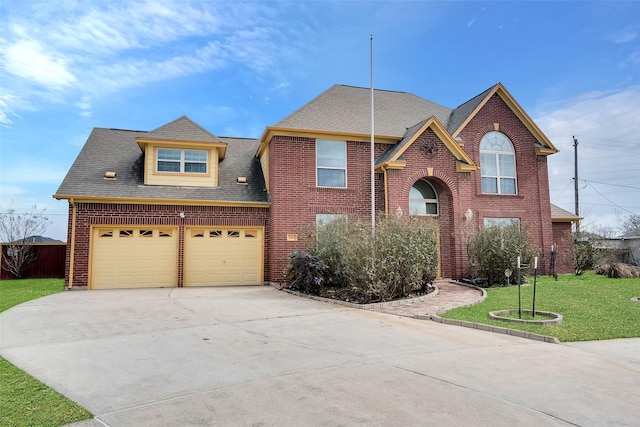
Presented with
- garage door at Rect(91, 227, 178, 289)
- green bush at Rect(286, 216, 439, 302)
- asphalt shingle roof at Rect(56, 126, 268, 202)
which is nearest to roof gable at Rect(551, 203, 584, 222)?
green bush at Rect(286, 216, 439, 302)

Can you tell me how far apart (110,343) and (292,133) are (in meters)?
10.7

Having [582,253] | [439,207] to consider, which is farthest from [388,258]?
[582,253]

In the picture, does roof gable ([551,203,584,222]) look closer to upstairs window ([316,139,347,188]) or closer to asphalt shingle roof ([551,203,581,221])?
asphalt shingle roof ([551,203,581,221])

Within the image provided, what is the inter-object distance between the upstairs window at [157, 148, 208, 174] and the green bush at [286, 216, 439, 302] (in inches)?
297

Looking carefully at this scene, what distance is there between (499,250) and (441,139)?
510cm

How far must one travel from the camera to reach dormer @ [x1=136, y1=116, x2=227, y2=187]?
16.0 metres

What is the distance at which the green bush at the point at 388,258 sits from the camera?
Result: 10742 mm

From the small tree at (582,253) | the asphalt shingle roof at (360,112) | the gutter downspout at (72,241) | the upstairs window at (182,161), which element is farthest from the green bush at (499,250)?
the gutter downspout at (72,241)

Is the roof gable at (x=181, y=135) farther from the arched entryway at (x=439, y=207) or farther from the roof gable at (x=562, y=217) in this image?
the roof gable at (x=562, y=217)

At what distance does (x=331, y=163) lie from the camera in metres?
16.2

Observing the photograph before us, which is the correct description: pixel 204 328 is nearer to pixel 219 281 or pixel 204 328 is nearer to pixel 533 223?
pixel 219 281

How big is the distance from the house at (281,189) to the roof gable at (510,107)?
0.20ft

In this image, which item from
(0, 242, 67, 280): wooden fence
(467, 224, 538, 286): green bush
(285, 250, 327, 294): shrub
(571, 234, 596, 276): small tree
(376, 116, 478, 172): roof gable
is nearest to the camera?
(285, 250, 327, 294): shrub

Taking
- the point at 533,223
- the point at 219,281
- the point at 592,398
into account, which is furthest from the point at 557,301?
the point at 219,281
